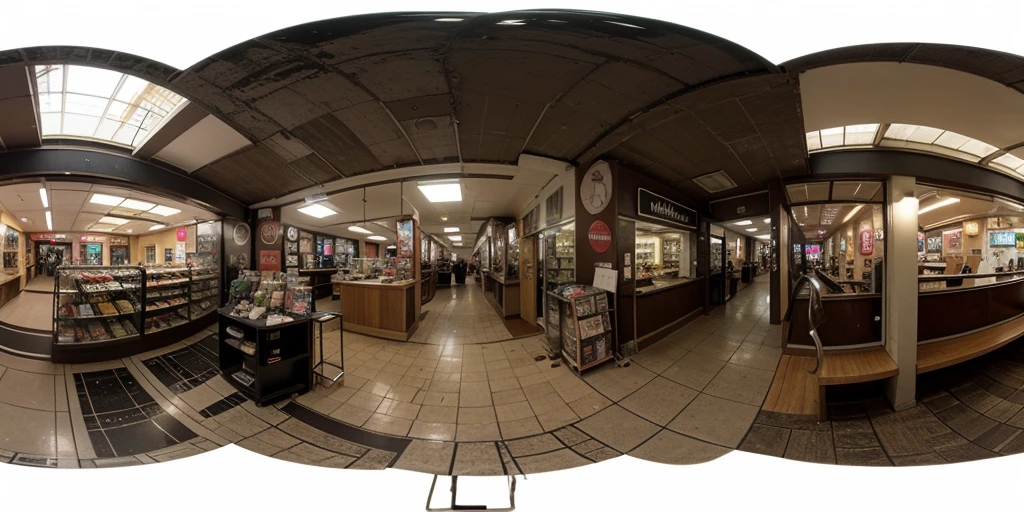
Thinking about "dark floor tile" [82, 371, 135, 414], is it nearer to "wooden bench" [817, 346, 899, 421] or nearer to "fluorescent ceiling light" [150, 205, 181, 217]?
"fluorescent ceiling light" [150, 205, 181, 217]

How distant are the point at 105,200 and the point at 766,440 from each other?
3.02 meters

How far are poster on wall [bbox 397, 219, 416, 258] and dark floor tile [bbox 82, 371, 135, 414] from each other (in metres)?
2.67

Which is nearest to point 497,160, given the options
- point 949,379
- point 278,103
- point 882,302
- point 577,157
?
point 577,157

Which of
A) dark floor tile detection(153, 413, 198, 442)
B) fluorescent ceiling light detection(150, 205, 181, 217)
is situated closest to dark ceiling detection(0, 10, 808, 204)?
fluorescent ceiling light detection(150, 205, 181, 217)

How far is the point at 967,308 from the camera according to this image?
1.46 m

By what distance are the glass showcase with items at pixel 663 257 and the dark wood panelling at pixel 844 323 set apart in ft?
4.27

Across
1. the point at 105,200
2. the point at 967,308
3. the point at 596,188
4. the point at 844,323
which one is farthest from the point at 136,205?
the point at 967,308

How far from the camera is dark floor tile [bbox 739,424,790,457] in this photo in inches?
33.4

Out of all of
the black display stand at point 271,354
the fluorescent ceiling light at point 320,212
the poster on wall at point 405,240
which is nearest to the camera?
the black display stand at point 271,354

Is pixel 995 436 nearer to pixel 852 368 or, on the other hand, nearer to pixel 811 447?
pixel 852 368

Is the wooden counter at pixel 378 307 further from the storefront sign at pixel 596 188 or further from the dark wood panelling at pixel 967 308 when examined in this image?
the dark wood panelling at pixel 967 308

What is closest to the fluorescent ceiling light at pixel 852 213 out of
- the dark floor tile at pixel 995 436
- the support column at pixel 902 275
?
the support column at pixel 902 275

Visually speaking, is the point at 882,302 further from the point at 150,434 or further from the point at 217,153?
the point at 217,153

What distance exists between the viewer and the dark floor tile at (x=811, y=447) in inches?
32.0
